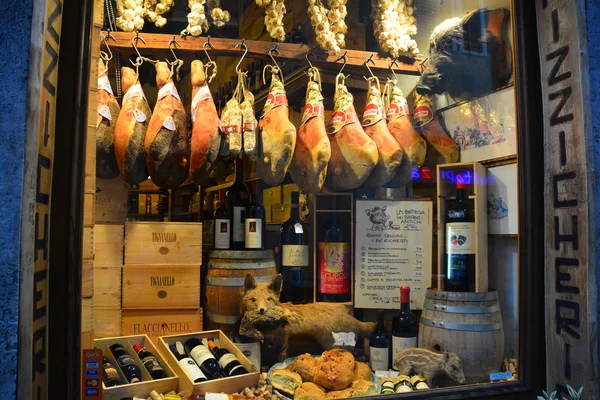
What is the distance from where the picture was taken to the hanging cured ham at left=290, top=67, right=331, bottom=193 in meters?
2.67

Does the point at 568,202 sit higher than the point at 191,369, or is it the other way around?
the point at 568,202

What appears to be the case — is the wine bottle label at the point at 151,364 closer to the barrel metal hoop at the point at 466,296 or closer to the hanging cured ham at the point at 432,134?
the barrel metal hoop at the point at 466,296

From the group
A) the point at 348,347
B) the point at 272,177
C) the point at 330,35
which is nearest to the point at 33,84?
the point at 272,177

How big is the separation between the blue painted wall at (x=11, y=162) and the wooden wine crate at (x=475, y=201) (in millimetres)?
1972

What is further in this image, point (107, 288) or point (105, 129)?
point (105, 129)

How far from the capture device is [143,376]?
2.18 meters

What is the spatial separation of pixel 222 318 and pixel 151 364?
0.40m

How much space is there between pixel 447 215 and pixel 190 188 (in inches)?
52.7

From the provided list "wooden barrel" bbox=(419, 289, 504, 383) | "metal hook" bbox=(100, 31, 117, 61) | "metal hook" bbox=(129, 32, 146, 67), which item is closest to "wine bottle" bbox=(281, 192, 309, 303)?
"wooden barrel" bbox=(419, 289, 504, 383)

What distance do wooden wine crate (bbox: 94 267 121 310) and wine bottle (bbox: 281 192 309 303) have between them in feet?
2.51

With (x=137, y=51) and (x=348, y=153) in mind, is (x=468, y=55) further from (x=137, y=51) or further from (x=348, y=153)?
(x=137, y=51)

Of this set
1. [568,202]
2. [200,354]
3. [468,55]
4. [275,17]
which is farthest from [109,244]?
[468,55]

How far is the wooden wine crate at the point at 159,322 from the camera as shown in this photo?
7.67 feet

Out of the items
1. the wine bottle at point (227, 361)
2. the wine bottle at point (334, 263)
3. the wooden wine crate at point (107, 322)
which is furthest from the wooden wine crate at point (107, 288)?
the wine bottle at point (334, 263)
